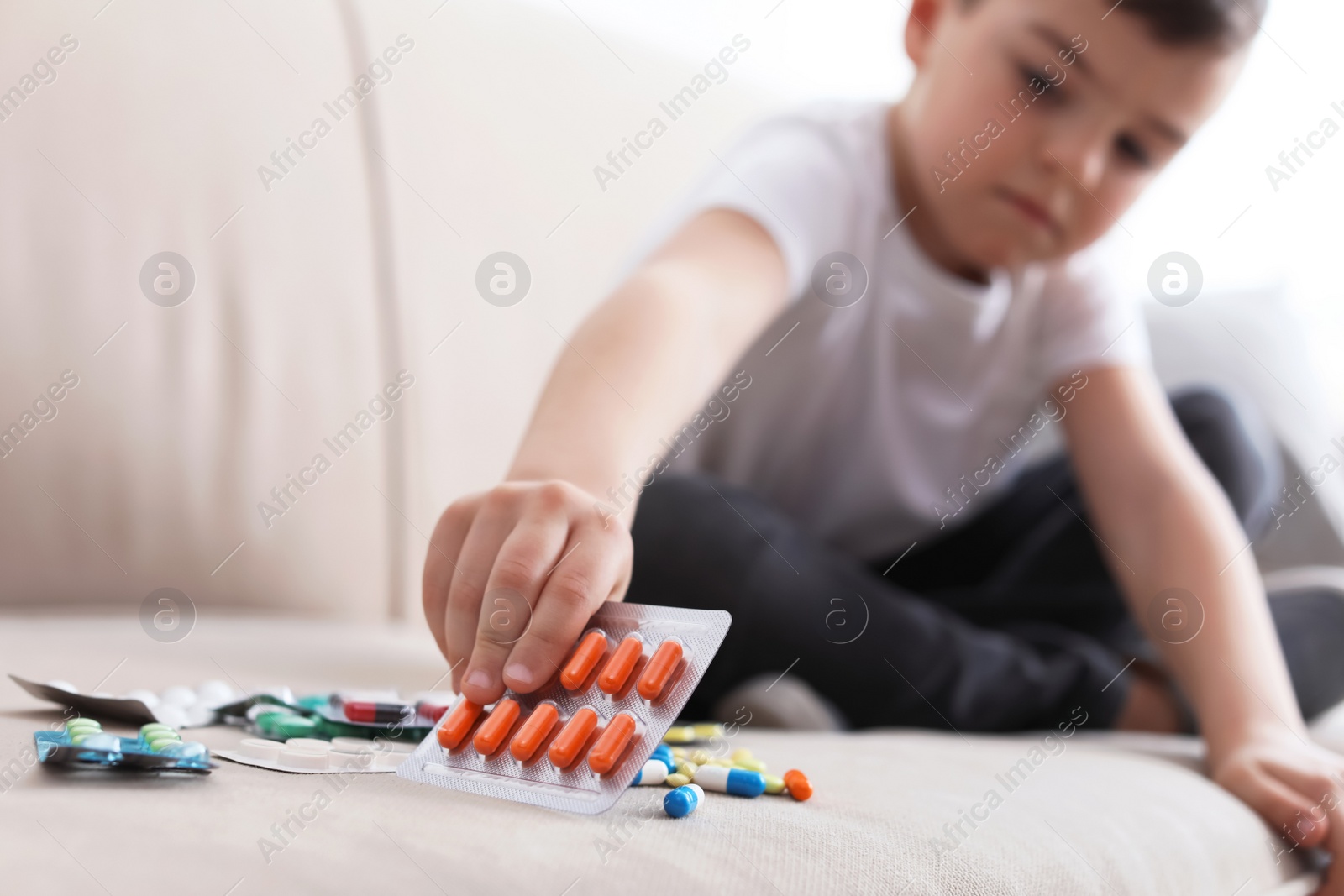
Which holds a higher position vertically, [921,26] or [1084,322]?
[921,26]

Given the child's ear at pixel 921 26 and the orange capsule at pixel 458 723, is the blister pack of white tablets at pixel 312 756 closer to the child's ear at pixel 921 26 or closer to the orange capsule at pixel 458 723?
the orange capsule at pixel 458 723

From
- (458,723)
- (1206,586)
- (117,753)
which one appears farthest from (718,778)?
(1206,586)

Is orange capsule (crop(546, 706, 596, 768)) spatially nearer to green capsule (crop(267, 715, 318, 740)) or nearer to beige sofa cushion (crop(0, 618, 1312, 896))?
beige sofa cushion (crop(0, 618, 1312, 896))

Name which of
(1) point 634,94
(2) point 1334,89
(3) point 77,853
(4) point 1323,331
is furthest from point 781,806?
(2) point 1334,89

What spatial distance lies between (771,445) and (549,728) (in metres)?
0.64

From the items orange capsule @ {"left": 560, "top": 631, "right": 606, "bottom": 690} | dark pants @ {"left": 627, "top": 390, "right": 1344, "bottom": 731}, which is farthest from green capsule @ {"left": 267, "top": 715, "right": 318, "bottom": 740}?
dark pants @ {"left": 627, "top": 390, "right": 1344, "bottom": 731}

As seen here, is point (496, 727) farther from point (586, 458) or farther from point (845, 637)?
point (845, 637)

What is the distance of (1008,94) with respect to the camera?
0.78 metres

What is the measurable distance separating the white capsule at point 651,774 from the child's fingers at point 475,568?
0.26 ft

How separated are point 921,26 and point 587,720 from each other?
2.54 feet

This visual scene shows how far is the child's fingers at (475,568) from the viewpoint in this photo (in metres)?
0.40

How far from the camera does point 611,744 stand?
1.16 feet

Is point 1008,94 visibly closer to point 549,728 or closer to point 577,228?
point 577,228

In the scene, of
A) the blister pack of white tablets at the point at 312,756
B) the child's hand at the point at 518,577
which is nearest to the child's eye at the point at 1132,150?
the child's hand at the point at 518,577
